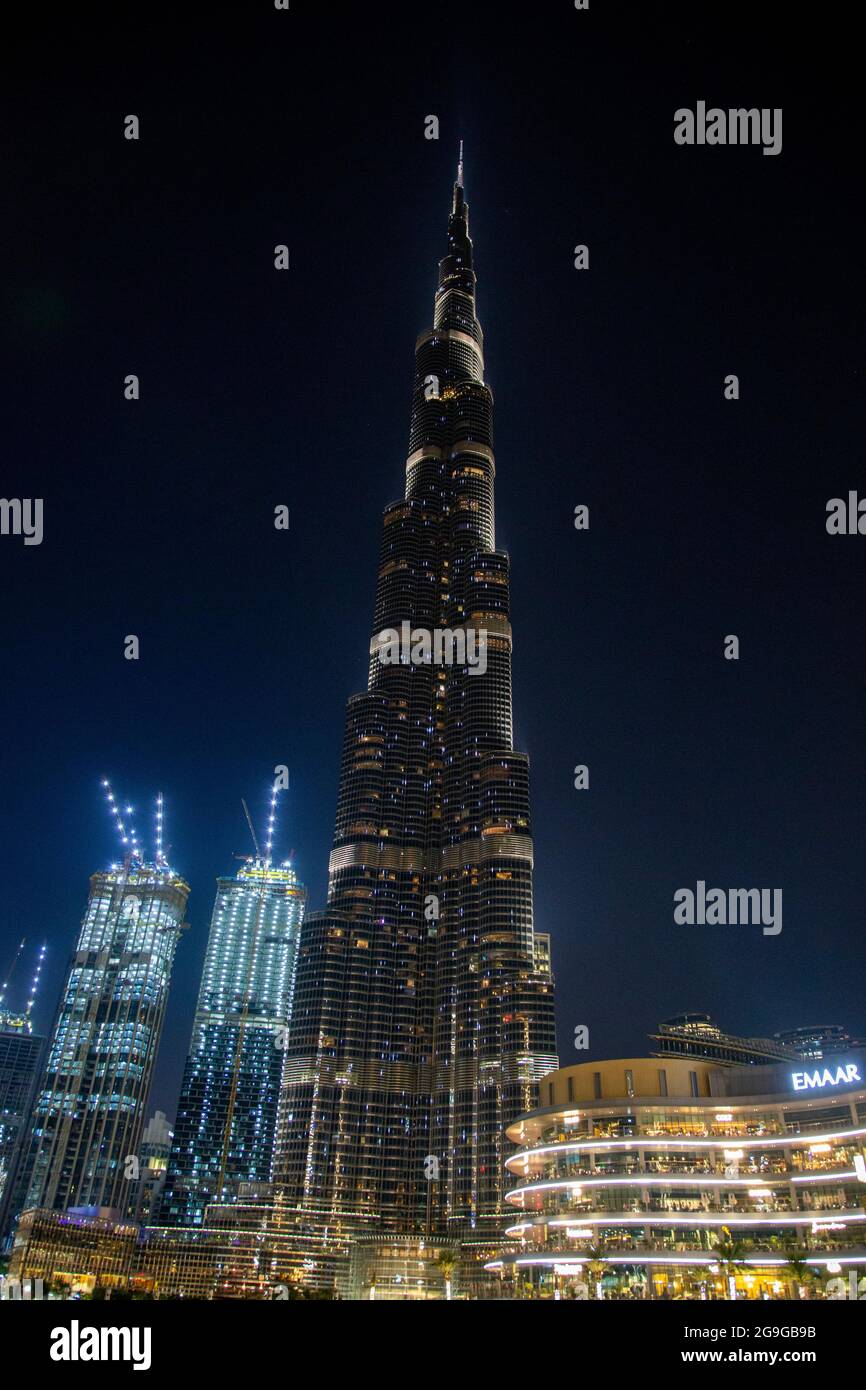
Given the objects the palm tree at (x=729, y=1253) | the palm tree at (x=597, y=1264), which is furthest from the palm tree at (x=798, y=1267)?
the palm tree at (x=597, y=1264)

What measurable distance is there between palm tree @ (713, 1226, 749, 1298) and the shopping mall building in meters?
0.25

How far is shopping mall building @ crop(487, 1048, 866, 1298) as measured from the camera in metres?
114

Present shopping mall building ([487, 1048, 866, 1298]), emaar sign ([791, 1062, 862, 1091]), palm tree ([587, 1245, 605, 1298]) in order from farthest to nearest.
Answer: emaar sign ([791, 1062, 862, 1091]) → palm tree ([587, 1245, 605, 1298]) → shopping mall building ([487, 1048, 866, 1298])

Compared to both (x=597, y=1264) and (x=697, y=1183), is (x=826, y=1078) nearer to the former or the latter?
(x=697, y=1183)

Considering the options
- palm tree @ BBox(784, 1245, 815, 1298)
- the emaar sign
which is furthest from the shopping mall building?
palm tree @ BBox(784, 1245, 815, 1298)

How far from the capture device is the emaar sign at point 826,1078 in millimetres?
122250

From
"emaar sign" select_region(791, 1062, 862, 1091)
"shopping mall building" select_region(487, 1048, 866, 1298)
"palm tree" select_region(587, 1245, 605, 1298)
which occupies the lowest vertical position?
"palm tree" select_region(587, 1245, 605, 1298)

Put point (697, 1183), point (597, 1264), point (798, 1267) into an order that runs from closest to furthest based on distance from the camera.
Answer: point (798, 1267)
point (597, 1264)
point (697, 1183)

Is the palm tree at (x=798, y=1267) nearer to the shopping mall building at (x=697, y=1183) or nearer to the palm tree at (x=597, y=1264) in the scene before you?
the shopping mall building at (x=697, y=1183)

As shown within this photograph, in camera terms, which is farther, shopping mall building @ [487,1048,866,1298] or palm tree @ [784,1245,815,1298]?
shopping mall building @ [487,1048,866,1298]

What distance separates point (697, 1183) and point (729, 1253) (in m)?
19.9

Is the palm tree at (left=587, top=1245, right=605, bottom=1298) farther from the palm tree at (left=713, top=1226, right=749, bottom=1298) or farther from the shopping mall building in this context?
the palm tree at (left=713, top=1226, right=749, bottom=1298)

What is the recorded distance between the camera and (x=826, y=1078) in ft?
410

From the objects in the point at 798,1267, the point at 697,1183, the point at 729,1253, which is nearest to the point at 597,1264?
the point at 697,1183
